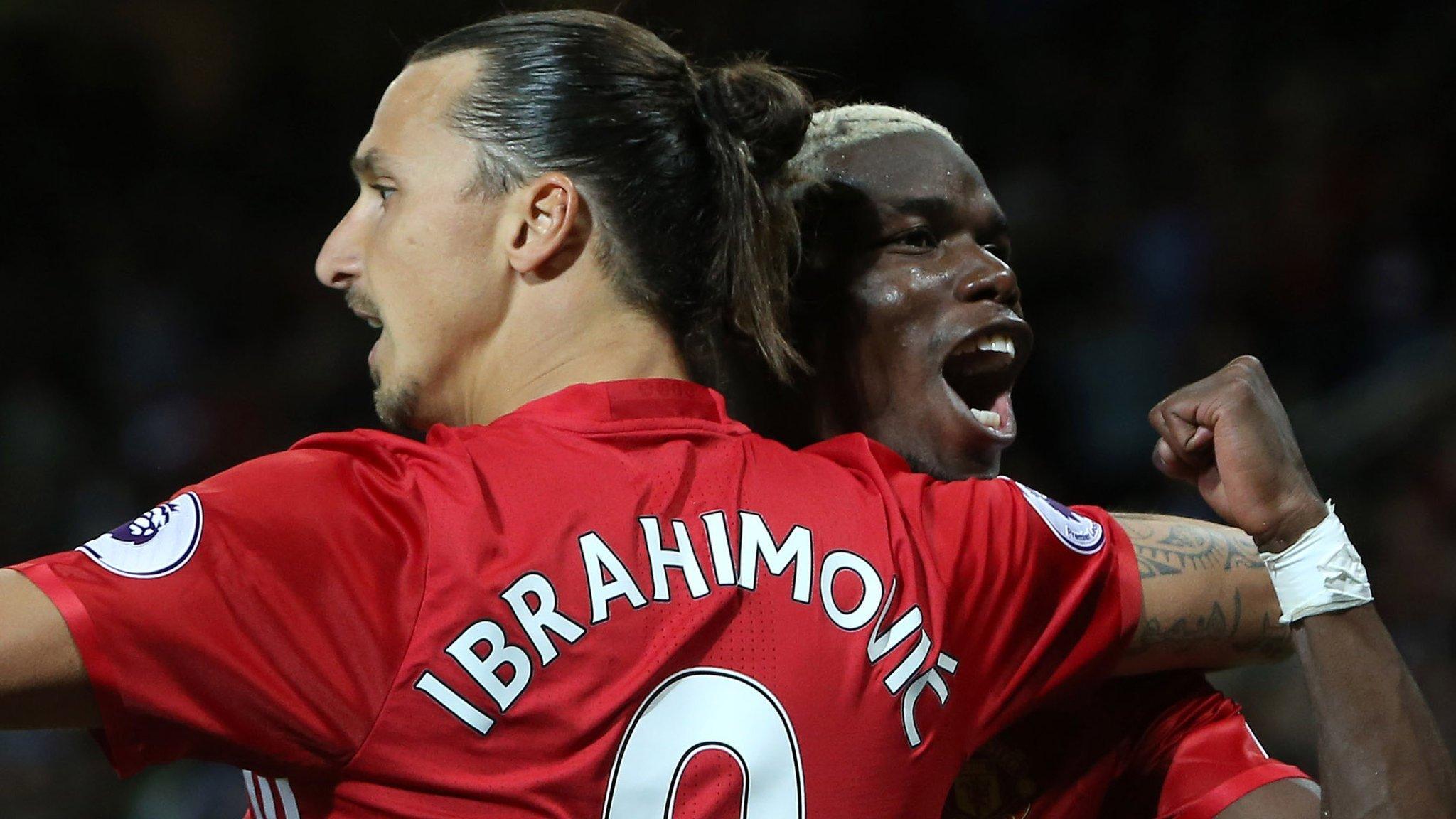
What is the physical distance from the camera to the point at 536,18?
6.87ft

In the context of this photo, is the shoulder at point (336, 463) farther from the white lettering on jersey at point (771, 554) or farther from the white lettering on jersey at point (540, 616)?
the white lettering on jersey at point (771, 554)

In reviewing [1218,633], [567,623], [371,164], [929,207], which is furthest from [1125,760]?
[371,164]

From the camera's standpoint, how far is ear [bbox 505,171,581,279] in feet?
6.51

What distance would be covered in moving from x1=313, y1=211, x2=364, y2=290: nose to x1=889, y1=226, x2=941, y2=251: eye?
86cm

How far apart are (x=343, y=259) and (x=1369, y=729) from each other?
56.1 inches

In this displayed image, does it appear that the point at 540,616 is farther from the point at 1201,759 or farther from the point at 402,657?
the point at 1201,759

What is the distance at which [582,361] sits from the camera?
6.47 feet

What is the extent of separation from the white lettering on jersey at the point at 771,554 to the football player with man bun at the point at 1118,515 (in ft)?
1.78

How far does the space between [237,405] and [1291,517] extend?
18.0 feet

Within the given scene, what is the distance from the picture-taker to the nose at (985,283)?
A: 2.46 meters

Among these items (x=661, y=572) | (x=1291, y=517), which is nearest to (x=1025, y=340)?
(x=1291, y=517)

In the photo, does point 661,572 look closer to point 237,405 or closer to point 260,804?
point 260,804

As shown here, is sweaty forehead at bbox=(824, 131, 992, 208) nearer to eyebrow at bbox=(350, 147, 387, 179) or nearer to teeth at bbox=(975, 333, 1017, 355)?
teeth at bbox=(975, 333, 1017, 355)

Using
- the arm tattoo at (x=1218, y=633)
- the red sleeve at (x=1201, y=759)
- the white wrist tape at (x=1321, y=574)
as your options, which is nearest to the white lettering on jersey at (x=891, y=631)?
the arm tattoo at (x=1218, y=633)
